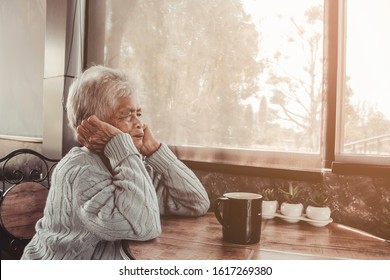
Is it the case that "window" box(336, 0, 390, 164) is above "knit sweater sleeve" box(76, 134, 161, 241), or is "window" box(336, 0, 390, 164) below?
above

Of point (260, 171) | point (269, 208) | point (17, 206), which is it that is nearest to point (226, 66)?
point (260, 171)

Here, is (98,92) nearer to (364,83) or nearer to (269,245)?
(269,245)

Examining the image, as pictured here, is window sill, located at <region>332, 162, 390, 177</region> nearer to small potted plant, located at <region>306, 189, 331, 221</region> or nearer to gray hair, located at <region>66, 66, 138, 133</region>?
small potted plant, located at <region>306, 189, 331, 221</region>

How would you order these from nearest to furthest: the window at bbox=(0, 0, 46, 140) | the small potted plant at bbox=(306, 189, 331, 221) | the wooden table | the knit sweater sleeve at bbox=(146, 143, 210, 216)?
1. the wooden table
2. the small potted plant at bbox=(306, 189, 331, 221)
3. the knit sweater sleeve at bbox=(146, 143, 210, 216)
4. the window at bbox=(0, 0, 46, 140)

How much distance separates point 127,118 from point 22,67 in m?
0.65

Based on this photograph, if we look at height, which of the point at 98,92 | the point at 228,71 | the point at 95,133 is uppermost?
the point at 228,71

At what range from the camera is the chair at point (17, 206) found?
3.26 feet

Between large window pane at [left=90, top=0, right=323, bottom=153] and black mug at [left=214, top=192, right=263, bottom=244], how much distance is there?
39 centimetres

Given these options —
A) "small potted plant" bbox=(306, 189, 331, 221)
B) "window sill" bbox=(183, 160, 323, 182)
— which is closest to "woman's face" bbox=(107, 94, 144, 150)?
"window sill" bbox=(183, 160, 323, 182)

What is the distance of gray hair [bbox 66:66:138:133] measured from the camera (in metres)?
0.94

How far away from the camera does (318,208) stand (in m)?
0.88

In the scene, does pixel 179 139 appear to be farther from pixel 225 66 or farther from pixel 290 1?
pixel 290 1

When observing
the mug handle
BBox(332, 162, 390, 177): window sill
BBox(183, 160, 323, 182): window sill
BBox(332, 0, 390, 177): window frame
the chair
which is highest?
BBox(332, 0, 390, 177): window frame
